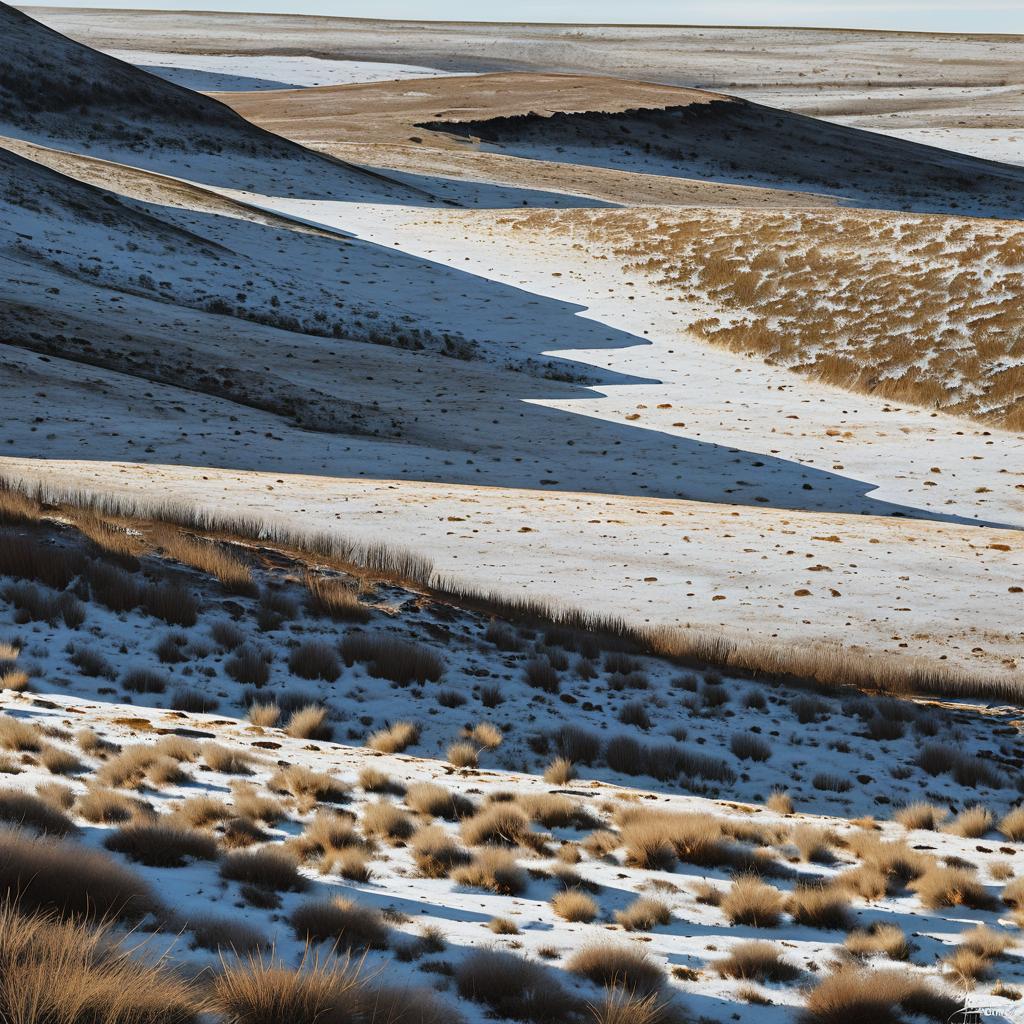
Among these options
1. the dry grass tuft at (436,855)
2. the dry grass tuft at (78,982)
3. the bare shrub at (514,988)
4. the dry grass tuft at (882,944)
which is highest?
the dry grass tuft at (78,982)

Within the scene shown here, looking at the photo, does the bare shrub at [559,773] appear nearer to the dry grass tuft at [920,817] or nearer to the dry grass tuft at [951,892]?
the dry grass tuft at [920,817]

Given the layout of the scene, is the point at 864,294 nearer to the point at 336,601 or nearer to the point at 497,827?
the point at 336,601

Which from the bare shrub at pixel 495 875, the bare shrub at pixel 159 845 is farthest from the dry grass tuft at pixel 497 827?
the bare shrub at pixel 159 845

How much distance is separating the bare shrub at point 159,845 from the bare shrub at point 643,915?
7.14 feet

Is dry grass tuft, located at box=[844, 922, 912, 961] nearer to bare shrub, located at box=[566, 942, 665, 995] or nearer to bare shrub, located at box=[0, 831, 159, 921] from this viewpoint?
bare shrub, located at box=[566, 942, 665, 995]

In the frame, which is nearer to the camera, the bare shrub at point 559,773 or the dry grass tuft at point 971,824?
the dry grass tuft at point 971,824

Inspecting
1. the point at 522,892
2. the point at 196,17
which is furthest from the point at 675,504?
the point at 196,17

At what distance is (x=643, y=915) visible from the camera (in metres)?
6.54

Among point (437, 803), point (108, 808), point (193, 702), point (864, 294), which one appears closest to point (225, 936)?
point (108, 808)

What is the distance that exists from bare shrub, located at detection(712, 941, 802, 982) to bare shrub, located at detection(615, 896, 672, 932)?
58 cm

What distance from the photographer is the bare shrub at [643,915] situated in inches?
255

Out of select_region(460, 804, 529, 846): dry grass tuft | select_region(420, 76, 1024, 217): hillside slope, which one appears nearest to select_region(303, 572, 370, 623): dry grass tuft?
select_region(460, 804, 529, 846): dry grass tuft

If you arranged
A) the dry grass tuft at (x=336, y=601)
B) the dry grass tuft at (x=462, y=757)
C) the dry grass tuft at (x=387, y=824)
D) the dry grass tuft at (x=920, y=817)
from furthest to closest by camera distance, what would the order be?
the dry grass tuft at (x=336, y=601), the dry grass tuft at (x=462, y=757), the dry grass tuft at (x=920, y=817), the dry grass tuft at (x=387, y=824)

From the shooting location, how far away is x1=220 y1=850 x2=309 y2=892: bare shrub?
6.24 m
